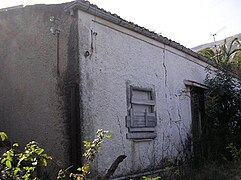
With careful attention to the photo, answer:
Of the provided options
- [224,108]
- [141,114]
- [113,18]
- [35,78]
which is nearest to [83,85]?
[35,78]

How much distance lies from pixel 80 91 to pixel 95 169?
1401 mm

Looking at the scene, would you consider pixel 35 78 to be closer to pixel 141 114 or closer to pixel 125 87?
pixel 125 87

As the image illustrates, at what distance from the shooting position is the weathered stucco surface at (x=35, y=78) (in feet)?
19.0

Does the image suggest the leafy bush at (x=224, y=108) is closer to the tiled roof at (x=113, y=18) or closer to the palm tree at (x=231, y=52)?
the tiled roof at (x=113, y=18)

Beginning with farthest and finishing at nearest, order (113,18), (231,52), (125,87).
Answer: (231,52) → (125,87) → (113,18)

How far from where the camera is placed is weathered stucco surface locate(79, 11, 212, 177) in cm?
582

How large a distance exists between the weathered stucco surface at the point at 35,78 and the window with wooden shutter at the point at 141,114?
158 centimetres

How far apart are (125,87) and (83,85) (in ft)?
4.38

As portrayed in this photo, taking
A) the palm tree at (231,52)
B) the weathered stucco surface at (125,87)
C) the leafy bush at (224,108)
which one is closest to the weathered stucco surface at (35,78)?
the weathered stucco surface at (125,87)

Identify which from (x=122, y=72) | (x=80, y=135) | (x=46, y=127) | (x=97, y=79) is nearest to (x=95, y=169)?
(x=80, y=135)

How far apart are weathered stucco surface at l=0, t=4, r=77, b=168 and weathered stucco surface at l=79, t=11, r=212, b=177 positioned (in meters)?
0.43

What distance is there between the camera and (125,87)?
22.0ft

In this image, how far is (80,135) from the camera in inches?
215

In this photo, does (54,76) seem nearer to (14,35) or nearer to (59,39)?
(59,39)
